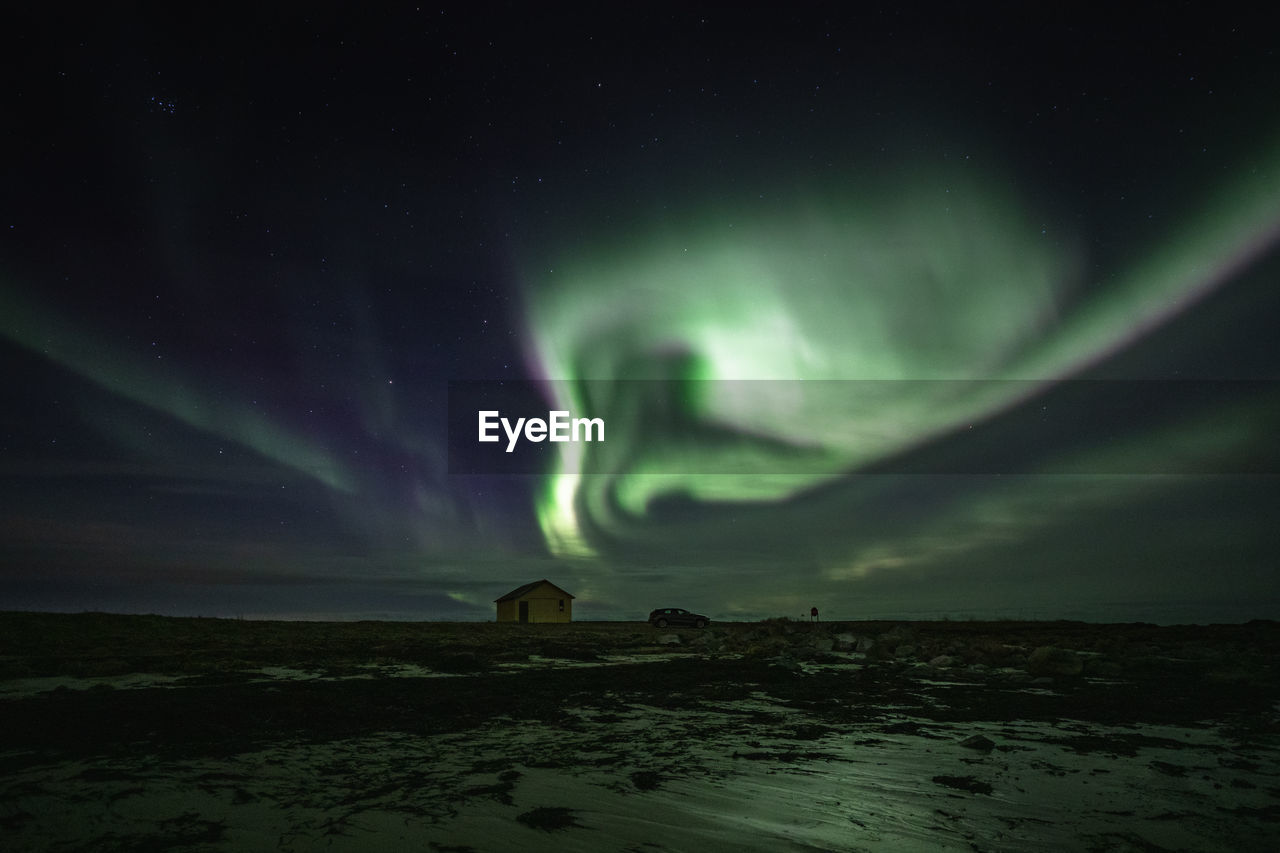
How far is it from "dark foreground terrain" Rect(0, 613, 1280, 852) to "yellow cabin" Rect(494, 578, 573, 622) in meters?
37.1

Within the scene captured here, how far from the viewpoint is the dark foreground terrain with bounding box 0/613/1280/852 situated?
6594 mm

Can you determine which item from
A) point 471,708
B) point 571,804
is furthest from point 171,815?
point 471,708

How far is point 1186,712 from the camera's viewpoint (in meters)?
13.8

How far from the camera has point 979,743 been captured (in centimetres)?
1039

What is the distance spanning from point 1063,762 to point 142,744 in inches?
471

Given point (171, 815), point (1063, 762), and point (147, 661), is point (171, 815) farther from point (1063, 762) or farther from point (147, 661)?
point (147, 661)

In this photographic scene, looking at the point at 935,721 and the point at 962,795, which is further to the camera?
the point at 935,721

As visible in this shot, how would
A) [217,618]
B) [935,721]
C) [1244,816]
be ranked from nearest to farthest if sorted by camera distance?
[1244,816] < [935,721] < [217,618]

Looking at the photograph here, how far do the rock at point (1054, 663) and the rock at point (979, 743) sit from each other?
37.2ft

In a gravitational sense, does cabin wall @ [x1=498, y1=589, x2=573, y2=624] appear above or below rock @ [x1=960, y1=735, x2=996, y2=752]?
below

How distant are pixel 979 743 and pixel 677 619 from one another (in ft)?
132

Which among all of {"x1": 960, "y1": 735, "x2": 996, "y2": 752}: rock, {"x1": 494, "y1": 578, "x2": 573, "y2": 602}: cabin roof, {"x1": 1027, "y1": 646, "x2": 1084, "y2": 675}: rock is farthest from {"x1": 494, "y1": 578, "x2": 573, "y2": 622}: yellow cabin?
{"x1": 960, "y1": 735, "x2": 996, "y2": 752}: rock

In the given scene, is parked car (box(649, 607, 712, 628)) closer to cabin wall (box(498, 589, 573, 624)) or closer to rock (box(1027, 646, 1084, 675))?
cabin wall (box(498, 589, 573, 624))

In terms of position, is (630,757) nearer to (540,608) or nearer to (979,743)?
(979,743)
